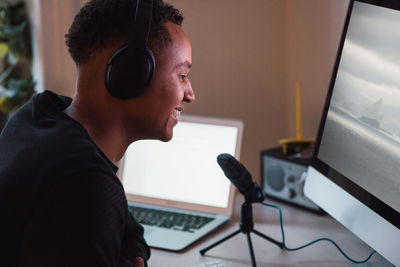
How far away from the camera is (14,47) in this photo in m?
1.88

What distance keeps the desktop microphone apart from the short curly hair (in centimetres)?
31

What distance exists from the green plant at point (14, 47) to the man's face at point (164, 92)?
105cm

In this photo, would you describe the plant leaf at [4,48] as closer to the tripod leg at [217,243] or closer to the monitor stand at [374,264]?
the tripod leg at [217,243]

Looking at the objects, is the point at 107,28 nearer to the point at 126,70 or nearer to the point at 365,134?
the point at 126,70

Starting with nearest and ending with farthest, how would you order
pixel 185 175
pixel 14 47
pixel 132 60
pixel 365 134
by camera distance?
pixel 132 60 → pixel 365 134 → pixel 185 175 → pixel 14 47

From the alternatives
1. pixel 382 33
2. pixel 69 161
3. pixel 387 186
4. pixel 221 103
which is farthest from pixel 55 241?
pixel 221 103

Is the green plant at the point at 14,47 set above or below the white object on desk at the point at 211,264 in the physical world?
above

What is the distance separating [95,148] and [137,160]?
723mm

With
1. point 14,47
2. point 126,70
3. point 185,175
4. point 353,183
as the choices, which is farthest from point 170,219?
point 14,47

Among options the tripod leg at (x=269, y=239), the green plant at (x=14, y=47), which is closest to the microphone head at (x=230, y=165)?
the tripod leg at (x=269, y=239)

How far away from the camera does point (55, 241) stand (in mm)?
714

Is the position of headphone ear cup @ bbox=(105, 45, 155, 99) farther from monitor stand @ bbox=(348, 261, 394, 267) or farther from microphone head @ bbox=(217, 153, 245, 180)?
monitor stand @ bbox=(348, 261, 394, 267)

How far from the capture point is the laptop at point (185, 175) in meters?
1.40

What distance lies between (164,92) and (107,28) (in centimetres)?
14
